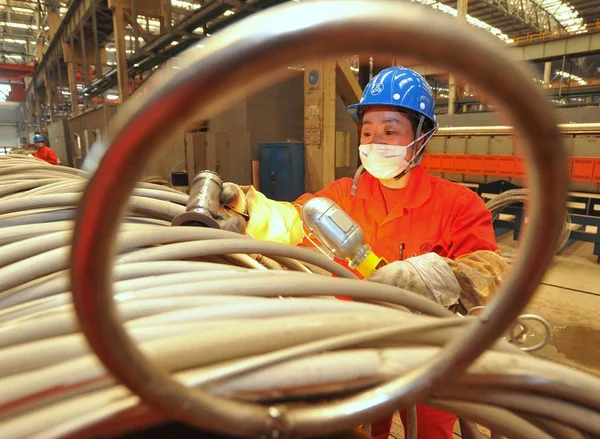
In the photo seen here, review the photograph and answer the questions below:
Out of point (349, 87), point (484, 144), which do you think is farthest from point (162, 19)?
point (484, 144)

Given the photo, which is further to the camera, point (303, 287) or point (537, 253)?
point (303, 287)

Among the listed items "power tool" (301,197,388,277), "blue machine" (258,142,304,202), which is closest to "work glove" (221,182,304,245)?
"power tool" (301,197,388,277)

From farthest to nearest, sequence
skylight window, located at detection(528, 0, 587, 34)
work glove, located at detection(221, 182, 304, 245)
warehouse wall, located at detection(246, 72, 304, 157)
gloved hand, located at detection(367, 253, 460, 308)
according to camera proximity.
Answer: skylight window, located at detection(528, 0, 587, 34)
warehouse wall, located at detection(246, 72, 304, 157)
work glove, located at detection(221, 182, 304, 245)
gloved hand, located at detection(367, 253, 460, 308)

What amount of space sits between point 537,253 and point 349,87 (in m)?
3.38

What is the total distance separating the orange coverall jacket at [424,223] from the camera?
1020 millimetres

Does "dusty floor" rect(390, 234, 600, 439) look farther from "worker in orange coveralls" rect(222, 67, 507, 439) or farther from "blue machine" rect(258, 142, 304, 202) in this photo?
"blue machine" rect(258, 142, 304, 202)

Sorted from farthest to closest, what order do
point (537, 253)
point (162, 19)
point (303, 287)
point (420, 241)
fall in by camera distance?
point (162, 19)
point (420, 241)
point (303, 287)
point (537, 253)

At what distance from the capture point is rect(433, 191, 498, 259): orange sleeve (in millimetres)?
1022

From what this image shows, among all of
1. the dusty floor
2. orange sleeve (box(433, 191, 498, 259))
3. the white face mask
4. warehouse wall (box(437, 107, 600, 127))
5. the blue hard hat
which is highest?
warehouse wall (box(437, 107, 600, 127))

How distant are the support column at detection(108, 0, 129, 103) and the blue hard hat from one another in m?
3.06

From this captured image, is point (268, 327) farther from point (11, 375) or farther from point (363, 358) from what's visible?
point (11, 375)

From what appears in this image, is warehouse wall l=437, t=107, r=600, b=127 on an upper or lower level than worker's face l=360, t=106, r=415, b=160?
upper

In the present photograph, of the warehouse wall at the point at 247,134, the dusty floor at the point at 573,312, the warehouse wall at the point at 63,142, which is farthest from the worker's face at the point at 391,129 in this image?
the warehouse wall at the point at 63,142

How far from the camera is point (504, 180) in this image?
3.84 meters
